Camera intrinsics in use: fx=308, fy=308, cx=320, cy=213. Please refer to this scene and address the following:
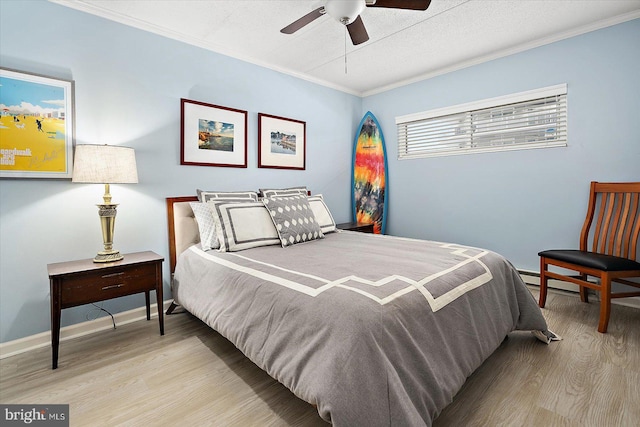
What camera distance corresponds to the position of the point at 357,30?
2264mm

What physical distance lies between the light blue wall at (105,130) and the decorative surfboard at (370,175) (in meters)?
1.61

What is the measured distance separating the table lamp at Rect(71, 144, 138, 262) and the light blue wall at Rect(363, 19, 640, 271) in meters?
3.26

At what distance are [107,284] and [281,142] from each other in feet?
7.47

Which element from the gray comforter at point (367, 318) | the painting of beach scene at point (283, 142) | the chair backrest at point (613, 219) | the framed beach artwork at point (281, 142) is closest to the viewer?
the gray comforter at point (367, 318)

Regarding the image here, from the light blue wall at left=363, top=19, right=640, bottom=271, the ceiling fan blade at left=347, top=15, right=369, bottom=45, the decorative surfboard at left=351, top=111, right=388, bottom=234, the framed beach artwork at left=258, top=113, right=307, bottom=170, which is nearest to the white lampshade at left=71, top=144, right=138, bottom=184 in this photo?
the framed beach artwork at left=258, top=113, right=307, bottom=170

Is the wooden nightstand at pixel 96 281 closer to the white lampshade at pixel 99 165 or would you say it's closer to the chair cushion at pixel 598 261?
the white lampshade at pixel 99 165

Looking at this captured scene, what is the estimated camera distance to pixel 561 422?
1377 millimetres

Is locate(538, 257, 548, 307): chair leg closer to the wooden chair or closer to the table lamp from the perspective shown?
the wooden chair

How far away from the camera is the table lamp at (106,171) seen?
6.85 feet

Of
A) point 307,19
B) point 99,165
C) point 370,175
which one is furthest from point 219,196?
point 370,175

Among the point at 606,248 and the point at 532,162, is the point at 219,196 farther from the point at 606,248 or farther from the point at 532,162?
the point at 606,248

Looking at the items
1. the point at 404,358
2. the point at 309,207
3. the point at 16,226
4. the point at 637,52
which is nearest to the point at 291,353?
the point at 404,358

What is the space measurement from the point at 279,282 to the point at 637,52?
3.55 meters

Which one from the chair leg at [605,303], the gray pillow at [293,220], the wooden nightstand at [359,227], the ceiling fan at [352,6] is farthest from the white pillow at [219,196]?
the chair leg at [605,303]
